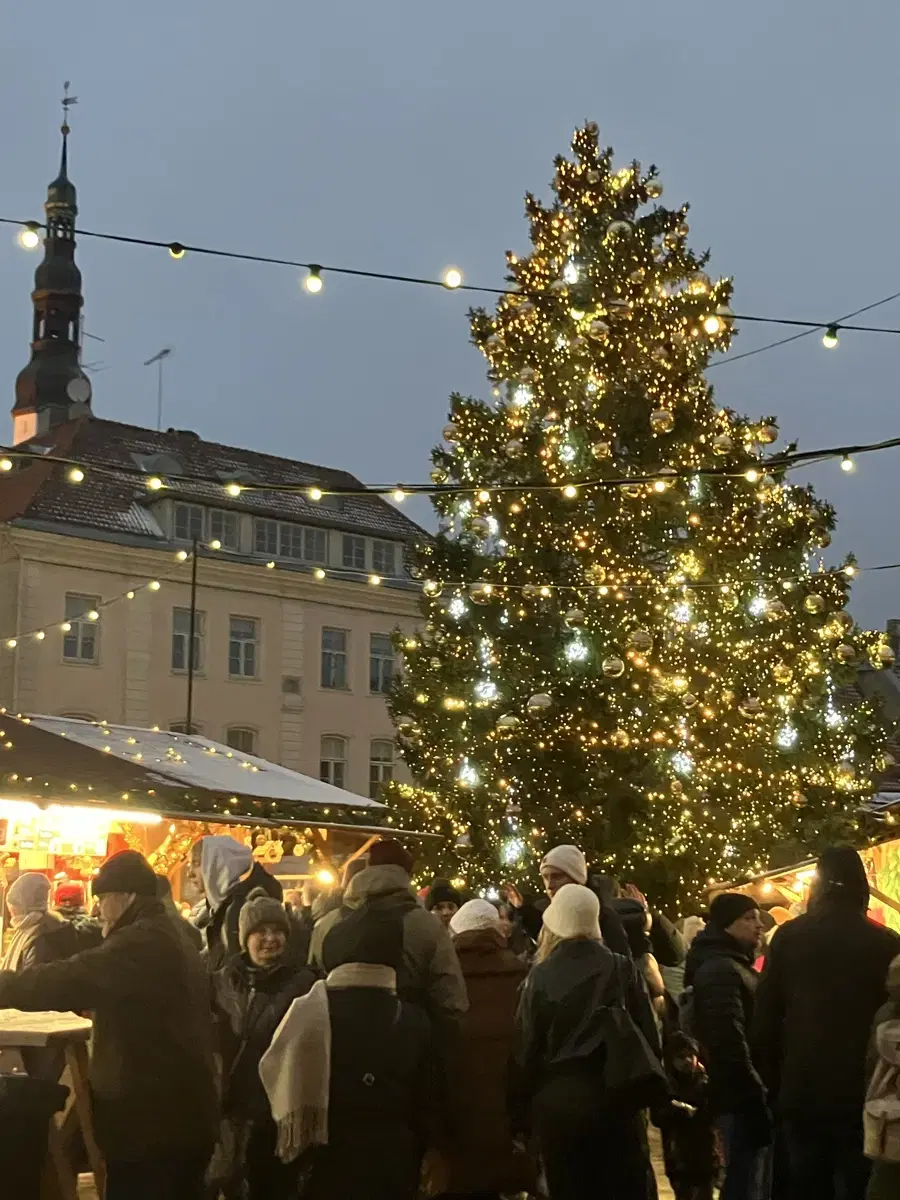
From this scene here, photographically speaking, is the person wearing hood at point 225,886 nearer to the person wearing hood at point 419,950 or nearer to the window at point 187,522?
the person wearing hood at point 419,950

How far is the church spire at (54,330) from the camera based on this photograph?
5259cm

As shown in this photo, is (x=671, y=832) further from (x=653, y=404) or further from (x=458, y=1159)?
(x=458, y=1159)

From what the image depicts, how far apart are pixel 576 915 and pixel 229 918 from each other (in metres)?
2.13

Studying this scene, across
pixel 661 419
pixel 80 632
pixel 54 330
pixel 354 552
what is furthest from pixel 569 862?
pixel 54 330

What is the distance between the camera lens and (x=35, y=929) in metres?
7.84

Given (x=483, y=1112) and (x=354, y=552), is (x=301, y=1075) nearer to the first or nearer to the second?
(x=483, y=1112)

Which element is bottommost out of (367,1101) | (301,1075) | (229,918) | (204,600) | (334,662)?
(367,1101)

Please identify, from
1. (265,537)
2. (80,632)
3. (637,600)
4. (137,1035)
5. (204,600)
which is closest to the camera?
(137,1035)

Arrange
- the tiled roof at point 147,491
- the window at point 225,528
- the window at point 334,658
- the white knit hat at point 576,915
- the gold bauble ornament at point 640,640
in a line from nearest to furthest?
1. the white knit hat at point 576,915
2. the gold bauble ornament at point 640,640
3. the tiled roof at point 147,491
4. the window at point 225,528
5. the window at point 334,658

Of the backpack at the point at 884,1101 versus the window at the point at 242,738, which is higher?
the window at the point at 242,738

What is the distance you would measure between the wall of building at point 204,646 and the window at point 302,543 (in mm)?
844

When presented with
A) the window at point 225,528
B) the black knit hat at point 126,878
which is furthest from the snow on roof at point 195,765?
the window at point 225,528

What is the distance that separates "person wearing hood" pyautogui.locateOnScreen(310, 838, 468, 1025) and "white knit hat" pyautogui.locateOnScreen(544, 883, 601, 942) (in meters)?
0.52

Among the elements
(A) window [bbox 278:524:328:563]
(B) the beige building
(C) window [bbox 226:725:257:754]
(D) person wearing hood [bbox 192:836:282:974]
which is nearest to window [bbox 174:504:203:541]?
(B) the beige building
